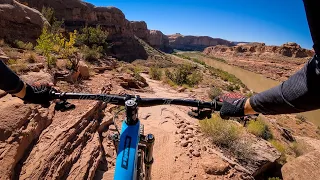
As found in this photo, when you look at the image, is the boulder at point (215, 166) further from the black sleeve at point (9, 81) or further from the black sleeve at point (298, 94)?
the black sleeve at point (9, 81)

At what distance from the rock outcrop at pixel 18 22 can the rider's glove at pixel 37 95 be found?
15.6 metres

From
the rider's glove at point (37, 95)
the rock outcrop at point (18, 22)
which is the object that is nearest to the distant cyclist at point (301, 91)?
the rider's glove at point (37, 95)

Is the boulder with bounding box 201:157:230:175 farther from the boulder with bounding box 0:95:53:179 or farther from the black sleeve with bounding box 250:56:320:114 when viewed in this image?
the black sleeve with bounding box 250:56:320:114

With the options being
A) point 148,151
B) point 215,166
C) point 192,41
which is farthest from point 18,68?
point 192,41

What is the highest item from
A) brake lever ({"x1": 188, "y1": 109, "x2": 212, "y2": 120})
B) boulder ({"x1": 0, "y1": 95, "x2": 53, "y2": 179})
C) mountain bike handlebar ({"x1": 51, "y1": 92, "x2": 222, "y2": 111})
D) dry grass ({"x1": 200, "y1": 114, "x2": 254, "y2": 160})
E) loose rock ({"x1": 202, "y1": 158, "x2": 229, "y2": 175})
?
mountain bike handlebar ({"x1": 51, "y1": 92, "x2": 222, "y2": 111})

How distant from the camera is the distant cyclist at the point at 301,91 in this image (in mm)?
772

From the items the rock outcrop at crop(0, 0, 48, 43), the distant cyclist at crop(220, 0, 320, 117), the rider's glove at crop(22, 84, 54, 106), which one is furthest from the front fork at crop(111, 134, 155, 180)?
the rock outcrop at crop(0, 0, 48, 43)

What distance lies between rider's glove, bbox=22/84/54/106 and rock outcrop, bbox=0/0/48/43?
15.6 meters

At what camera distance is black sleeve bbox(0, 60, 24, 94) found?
4.60ft

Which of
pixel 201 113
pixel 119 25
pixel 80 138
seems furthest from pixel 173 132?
pixel 119 25

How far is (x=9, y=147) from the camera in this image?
315 centimetres

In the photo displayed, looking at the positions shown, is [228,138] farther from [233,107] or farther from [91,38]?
[91,38]

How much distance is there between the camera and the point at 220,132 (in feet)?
20.8

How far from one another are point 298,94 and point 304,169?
5413 mm
